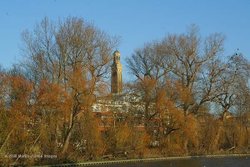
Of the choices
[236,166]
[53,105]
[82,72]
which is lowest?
[236,166]

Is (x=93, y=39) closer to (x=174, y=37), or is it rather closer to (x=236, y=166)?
(x=174, y=37)

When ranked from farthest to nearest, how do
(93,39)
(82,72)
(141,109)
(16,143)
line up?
(141,109), (93,39), (82,72), (16,143)

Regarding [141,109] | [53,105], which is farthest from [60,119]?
[141,109]

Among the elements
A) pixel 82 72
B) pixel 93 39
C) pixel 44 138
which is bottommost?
pixel 44 138

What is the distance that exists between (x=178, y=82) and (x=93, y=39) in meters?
14.3

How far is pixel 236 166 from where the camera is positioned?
3928 centimetres

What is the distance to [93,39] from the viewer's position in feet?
148

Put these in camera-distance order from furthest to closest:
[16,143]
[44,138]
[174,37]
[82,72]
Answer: [174,37], [82,72], [44,138], [16,143]

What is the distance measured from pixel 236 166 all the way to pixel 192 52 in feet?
65.0

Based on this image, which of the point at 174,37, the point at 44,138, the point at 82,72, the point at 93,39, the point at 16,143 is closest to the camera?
the point at 16,143

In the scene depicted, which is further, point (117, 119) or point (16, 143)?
point (117, 119)

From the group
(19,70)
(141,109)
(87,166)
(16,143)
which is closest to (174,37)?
(141,109)

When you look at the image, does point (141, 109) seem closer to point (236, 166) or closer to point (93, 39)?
point (93, 39)

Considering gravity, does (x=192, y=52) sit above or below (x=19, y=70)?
above
